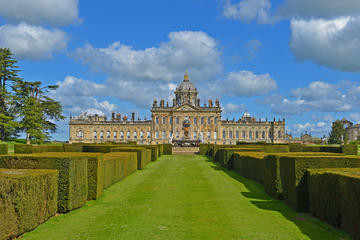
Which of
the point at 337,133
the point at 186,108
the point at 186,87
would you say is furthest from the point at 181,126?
the point at 337,133

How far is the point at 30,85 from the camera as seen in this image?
160 feet

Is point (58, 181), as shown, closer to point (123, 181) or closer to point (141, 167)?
point (123, 181)

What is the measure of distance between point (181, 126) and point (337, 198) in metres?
72.8

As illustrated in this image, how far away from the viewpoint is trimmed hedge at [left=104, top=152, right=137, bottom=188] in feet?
48.0

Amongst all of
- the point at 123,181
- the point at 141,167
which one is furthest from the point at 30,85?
the point at 123,181

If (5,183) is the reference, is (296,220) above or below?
below

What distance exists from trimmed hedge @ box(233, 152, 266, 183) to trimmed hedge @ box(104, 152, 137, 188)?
19.1 feet

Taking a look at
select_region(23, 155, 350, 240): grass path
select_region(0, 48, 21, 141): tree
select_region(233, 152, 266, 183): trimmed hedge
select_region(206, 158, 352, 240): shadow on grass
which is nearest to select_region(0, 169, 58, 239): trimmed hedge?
select_region(23, 155, 350, 240): grass path

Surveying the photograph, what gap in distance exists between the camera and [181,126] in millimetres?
81062

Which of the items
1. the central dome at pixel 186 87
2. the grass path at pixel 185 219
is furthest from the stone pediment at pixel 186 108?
the grass path at pixel 185 219

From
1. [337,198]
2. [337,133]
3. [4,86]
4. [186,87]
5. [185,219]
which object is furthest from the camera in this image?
[186,87]

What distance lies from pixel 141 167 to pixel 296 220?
47.8 ft

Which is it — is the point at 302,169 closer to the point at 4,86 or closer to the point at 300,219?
the point at 300,219

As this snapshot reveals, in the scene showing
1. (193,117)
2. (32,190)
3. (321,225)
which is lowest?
(321,225)
